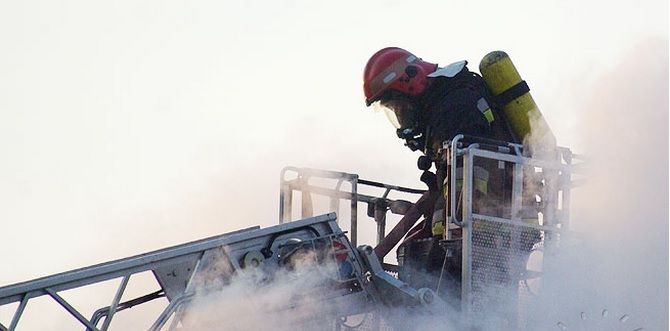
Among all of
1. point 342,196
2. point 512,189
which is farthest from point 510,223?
point 342,196

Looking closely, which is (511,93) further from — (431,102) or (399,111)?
(399,111)

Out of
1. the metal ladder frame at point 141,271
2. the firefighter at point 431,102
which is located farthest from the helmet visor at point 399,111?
the metal ladder frame at point 141,271

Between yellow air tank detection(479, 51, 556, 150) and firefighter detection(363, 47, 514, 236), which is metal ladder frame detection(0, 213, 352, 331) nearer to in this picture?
firefighter detection(363, 47, 514, 236)

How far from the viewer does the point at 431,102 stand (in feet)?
42.4

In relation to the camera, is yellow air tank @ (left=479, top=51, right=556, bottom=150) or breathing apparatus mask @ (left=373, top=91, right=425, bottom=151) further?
breathing apparatus mask @ (left=373, top=91, right=425, bottom=151)

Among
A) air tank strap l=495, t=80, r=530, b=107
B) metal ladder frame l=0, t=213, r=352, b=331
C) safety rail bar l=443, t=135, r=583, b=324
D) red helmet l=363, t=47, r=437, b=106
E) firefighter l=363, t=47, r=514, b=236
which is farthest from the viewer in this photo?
red helmet l=363, t=47, r=437, b=106

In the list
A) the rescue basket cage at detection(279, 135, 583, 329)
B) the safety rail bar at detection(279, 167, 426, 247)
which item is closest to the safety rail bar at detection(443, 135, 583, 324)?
the rescue basket cage at detection(279, 135, 583, 329)

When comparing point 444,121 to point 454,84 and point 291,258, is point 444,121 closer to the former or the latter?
point 454,84

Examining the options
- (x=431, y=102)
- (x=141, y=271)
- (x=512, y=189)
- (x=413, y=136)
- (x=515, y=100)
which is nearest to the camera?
(x=141, y=271)

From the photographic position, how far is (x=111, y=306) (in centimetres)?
982

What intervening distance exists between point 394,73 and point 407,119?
17.3 inches

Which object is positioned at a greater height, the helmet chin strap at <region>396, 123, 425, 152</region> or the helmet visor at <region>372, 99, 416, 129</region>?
the helmet visor at <region>372, 99, 416, 129</region>

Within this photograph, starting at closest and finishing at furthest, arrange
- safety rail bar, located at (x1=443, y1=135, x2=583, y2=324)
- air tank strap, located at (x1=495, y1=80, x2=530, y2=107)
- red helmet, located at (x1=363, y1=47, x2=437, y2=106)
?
safety rail bar, located at (x1=443, y1=135, x2=583, y2=324), air tank strap, located at (x1=495, y1=80, x2=530, y2=107), red helmet, located at (x1=363, y1=47, x2=437, y2=106)

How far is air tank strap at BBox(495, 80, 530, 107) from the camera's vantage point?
1276 centimetres
